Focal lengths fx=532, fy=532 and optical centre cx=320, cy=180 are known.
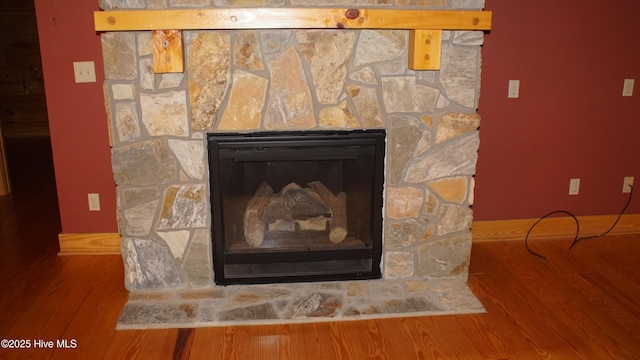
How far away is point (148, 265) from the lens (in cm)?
277

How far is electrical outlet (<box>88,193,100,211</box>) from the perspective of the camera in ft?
10.6

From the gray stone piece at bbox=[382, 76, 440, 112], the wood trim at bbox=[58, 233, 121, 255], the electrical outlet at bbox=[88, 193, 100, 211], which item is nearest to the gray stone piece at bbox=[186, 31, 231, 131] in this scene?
the gray stone piece at bbox=[382, 76, 440, 112]

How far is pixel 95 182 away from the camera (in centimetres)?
321

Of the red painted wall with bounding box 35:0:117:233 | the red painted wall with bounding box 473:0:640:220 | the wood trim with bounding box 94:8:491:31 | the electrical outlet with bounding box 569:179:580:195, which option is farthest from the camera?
the electrical outlet with bounding box 569:179:580:195

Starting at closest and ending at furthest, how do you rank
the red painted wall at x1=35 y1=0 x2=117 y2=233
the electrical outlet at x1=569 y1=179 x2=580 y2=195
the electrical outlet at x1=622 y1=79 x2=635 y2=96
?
the red painted wall at x1=35 y1=0 x2=117 y2=233, the electrical outlet at x1=622 y1=79 x2=635 y2=96, the electrical outlet at x1=569 y1=179 x2=580 y2=195

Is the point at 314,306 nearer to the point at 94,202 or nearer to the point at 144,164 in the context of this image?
the point at 144,164

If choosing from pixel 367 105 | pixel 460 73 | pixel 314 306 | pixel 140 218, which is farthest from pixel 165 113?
pixel 460 73

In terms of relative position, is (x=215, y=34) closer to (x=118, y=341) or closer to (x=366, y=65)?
(x=366, y=65)

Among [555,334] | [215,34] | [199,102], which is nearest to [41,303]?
[199,102]

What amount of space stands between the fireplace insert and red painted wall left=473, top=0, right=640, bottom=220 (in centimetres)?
95

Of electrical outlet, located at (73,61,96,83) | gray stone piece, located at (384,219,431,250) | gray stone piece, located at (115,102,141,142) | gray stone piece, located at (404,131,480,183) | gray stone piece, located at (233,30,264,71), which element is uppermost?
gray stone piece, located at (233,30,264,71)

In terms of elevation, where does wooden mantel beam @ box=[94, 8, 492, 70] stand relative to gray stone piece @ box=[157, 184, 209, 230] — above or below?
above

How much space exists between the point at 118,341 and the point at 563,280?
2.34 metres

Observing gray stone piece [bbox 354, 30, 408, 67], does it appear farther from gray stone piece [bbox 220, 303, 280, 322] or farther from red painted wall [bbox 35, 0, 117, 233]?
red painted wall [bbox 35, 0, 117, 233]
